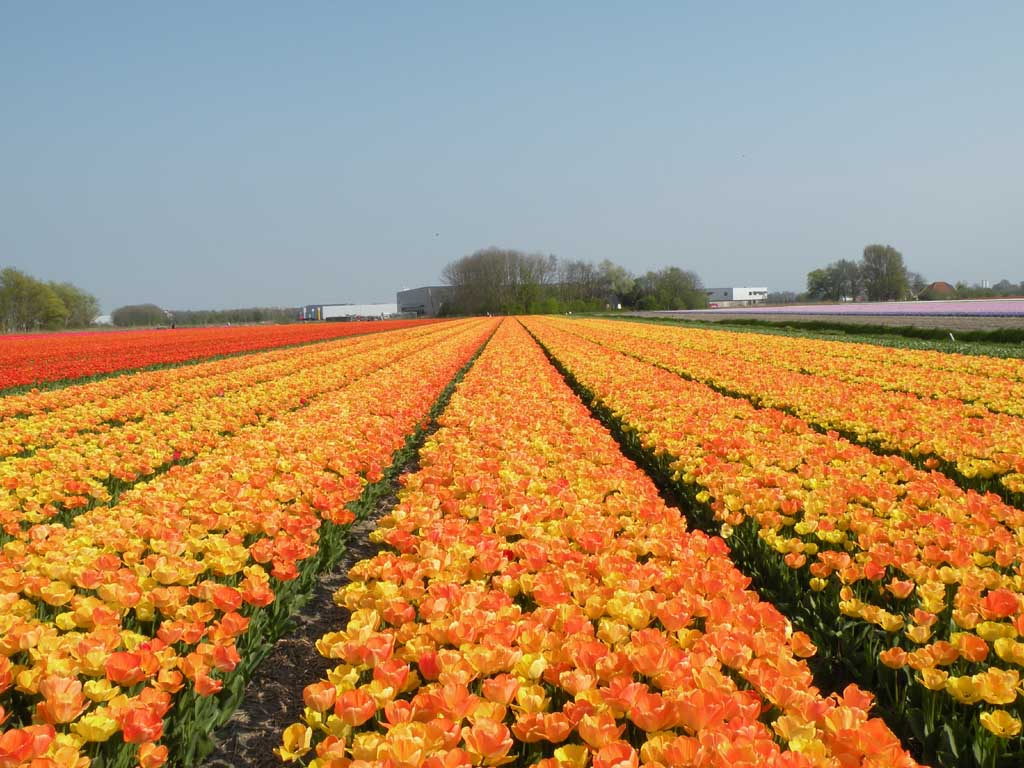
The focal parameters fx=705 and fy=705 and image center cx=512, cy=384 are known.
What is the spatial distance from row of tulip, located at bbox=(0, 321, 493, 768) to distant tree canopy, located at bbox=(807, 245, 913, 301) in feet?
360

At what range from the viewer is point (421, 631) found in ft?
7.91

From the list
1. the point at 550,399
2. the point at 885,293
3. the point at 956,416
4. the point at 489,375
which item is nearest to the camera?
the point at 956,416

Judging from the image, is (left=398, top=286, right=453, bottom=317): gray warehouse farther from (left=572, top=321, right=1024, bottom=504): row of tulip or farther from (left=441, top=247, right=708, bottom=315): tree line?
(left=572, top=321, right=1024, bottom=504): row of tulip

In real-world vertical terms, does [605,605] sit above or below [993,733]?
above

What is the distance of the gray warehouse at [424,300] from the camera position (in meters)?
126

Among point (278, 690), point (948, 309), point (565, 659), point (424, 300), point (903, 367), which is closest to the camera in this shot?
point (565, 659)

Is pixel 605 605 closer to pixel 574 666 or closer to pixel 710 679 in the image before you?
pixel 574 666

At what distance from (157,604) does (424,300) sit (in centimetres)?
Answer: 13446

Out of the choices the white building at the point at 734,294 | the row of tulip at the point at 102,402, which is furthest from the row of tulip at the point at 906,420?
the white building at the point at 734,294

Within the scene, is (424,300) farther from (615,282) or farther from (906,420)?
(906,420)

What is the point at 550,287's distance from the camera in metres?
115

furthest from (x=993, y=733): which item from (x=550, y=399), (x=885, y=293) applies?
(x=885, y=293)

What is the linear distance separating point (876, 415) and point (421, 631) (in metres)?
6.71

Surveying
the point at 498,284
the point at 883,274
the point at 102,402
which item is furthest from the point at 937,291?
the point at 102,402
